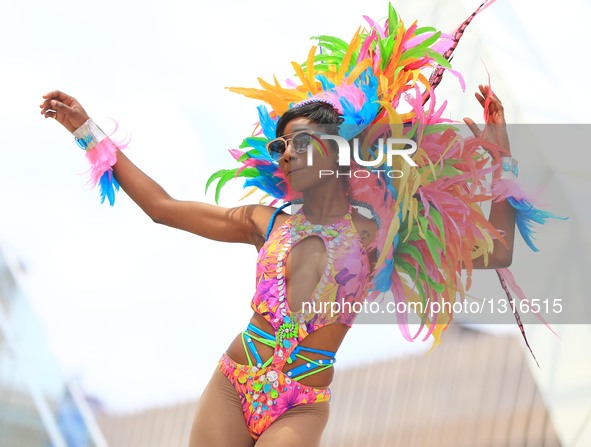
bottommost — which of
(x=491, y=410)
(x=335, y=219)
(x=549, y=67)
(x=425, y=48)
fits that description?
(x=491, y=410)

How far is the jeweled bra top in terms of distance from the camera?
7.59 feet

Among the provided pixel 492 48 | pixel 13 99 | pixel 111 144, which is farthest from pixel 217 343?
pixel 111 144

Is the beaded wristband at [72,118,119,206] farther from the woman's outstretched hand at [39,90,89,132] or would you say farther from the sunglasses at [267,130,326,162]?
the sunglasses at [267,130,326,162]

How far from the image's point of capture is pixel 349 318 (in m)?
2.34

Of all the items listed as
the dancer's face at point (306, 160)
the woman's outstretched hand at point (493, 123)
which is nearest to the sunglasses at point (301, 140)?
the dancer's face at point (306, 160)

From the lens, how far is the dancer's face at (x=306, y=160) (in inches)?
94.1

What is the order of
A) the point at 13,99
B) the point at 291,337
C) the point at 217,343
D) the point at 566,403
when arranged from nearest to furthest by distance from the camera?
the point at 291,337, the point at 566,403, the point at 217,343, the point at 13,99

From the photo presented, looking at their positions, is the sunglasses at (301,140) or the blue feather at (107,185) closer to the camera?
the sunglasses at (301,140)

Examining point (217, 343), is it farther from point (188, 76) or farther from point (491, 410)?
point (491, 410)

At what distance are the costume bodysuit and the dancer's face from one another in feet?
0.35

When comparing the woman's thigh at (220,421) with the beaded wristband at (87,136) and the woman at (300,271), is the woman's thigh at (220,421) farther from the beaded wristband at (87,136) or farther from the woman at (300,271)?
the beaded wristband at (87,136)

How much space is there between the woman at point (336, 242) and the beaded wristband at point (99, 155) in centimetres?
37

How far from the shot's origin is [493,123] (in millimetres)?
2447

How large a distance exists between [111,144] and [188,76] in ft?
17.3
